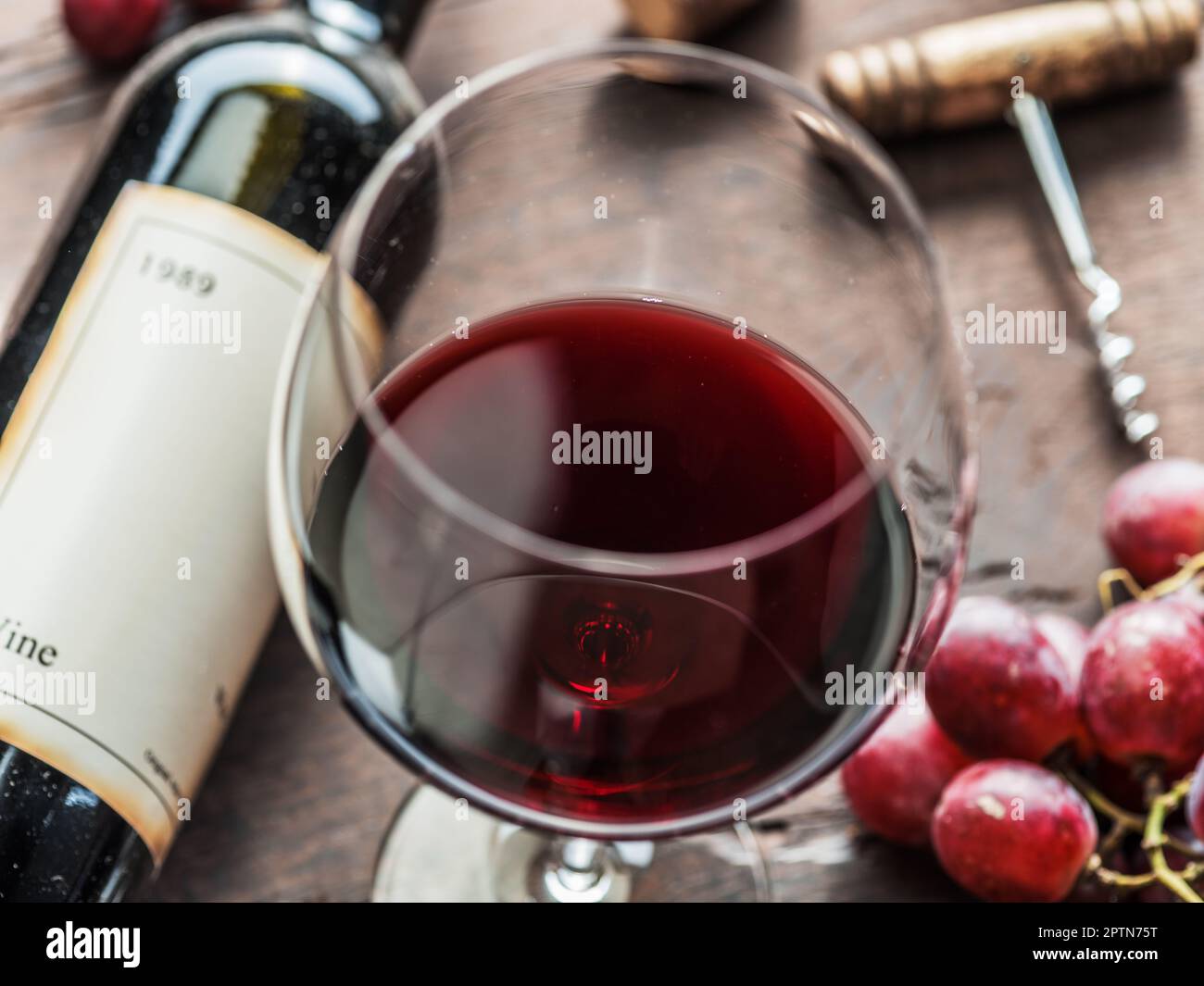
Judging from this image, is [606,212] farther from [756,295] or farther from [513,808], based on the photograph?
[513,808]

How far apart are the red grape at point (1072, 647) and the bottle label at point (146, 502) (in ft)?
1.12

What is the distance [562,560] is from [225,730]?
0.30 metres

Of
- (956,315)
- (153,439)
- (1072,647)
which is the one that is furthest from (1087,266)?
(153,439)

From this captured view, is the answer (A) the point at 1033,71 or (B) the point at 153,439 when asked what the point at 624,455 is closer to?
(B) the point at 153,439

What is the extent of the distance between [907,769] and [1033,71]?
38 cm

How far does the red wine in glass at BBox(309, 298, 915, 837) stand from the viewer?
1.19ft

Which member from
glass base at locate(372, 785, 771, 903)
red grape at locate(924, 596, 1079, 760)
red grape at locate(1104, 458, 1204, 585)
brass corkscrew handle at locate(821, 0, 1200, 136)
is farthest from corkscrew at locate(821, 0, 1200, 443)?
glass base at locate(372, 785, 771, 903)

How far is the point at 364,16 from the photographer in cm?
58

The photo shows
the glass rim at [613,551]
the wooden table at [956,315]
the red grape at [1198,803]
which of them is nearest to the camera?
the glass rim at [613,551]

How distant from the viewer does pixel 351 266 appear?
417 millimetres

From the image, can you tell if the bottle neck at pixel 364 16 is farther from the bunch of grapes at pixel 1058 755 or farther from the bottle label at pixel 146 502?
the bunch of grapes at pixel 1058 755

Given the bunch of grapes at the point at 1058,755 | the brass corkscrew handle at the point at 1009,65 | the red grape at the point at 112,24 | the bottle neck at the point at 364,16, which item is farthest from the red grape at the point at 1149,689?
the red grape at the point at 112,24

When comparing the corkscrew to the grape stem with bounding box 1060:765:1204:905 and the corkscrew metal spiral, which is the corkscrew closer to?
the corkscrew metal spiral

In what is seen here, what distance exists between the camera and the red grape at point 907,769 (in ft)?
1.74
